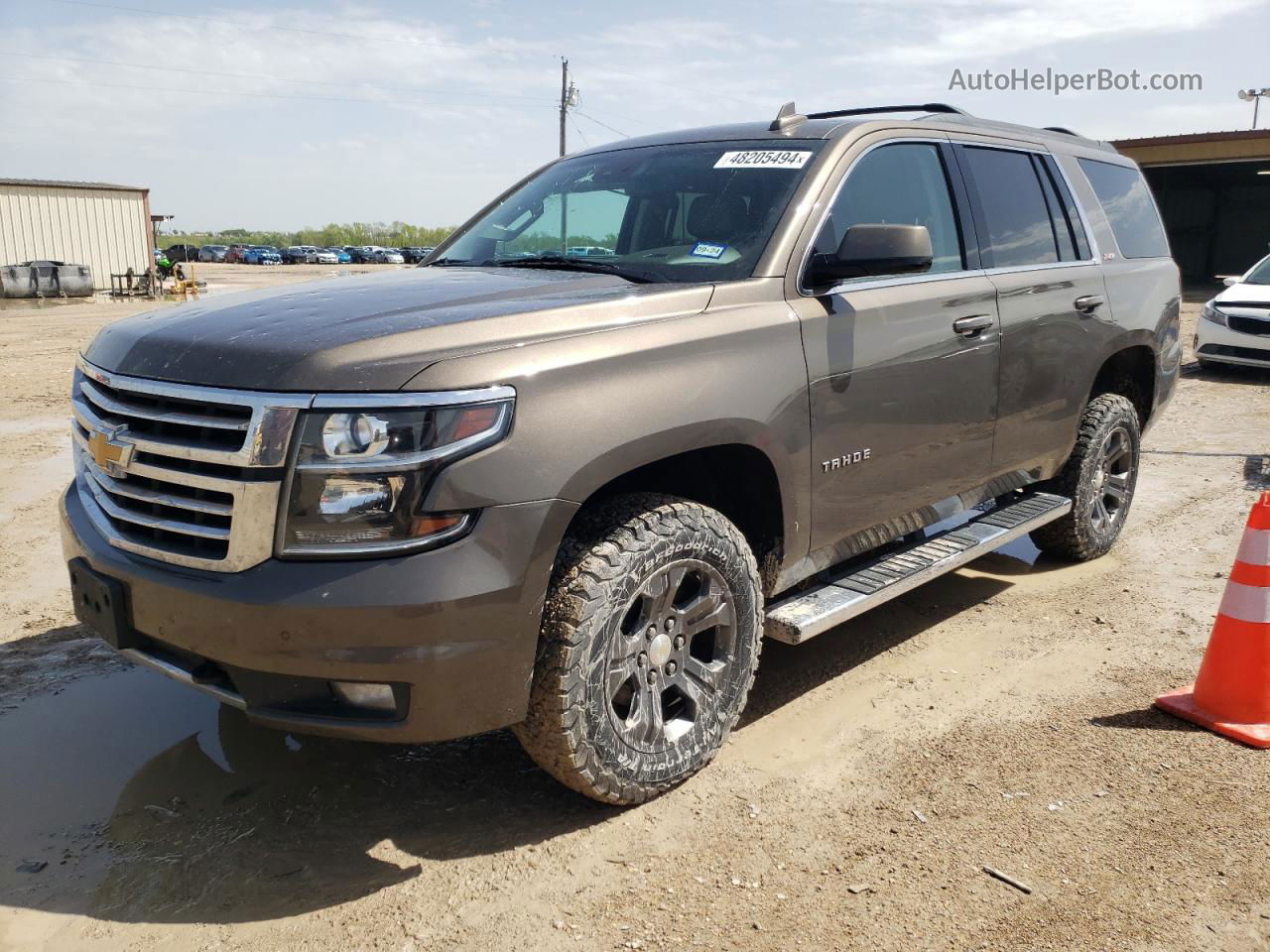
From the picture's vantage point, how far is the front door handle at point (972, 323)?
13.1ft

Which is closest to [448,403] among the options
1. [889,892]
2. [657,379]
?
[657,379]

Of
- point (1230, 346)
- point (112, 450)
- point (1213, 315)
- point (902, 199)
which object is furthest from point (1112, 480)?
point (1213, 315)

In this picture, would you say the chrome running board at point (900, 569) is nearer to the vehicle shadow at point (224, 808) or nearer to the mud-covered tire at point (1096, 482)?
the mud-covered tire at point (1096, 482)

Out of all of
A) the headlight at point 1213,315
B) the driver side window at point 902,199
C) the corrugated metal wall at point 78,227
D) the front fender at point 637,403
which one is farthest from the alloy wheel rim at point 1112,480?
the corrugated metal wall at point 78,227

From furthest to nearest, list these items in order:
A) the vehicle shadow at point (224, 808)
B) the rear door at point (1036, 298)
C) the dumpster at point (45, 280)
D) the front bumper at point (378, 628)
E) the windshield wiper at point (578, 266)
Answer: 1. the dumpster at point (45, 280)
2. the rear door at point (1036, 298)
3. the windshield wiper at point (578, 266)
4. the vehicle shadow at point (224, 808)
5. the front bumper at point (378, 628)

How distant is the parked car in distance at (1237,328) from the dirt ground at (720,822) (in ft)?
30.9

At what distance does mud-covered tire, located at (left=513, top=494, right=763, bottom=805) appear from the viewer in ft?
9.14

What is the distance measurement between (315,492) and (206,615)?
422mm

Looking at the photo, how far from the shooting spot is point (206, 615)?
2.56m

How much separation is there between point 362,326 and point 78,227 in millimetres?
31349

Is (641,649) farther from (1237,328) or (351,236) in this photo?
(351,236)

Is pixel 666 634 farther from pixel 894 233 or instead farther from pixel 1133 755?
pixel 1133 755

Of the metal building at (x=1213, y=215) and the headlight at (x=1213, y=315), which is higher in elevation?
the metal building at (x=1213, y=215)

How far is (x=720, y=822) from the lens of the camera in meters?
3.08
